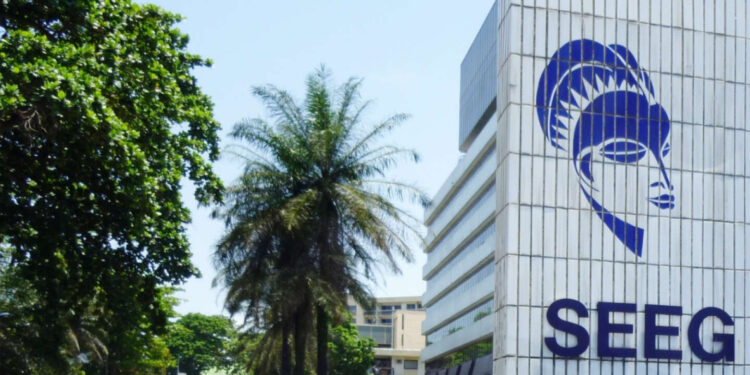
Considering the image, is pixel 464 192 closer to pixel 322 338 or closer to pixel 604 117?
pixel 322 338

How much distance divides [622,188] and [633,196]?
0.36 m

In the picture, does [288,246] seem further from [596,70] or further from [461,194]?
[461,194]

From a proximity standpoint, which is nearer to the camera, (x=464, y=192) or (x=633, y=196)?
(x=633, y=196)

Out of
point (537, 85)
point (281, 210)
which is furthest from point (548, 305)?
point (281, 210)

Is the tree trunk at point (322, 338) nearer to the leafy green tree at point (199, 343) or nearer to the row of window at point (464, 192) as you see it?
A: the row of window at point (464, 192)

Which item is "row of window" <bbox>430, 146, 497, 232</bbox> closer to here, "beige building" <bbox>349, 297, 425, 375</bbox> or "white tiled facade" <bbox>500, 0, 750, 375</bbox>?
"white tiled facade" <bbox>500, 0, 750, 375</bbox>

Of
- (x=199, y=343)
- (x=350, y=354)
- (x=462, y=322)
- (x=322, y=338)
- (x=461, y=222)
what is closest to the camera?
(x=322, y=338)

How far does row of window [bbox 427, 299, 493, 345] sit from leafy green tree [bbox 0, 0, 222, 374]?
35800 millimetres

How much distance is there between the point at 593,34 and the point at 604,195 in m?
4.13

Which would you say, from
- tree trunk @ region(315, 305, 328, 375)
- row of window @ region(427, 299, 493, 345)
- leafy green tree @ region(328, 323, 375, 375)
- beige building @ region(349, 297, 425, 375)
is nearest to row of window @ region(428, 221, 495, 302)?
row of window @ region(427, 299, 493, 345)

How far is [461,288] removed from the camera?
70.9m

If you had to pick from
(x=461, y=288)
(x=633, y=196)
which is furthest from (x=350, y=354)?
(x=633, y=196)

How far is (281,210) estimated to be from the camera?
109 feet

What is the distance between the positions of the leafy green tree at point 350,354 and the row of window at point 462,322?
6.47 metres
